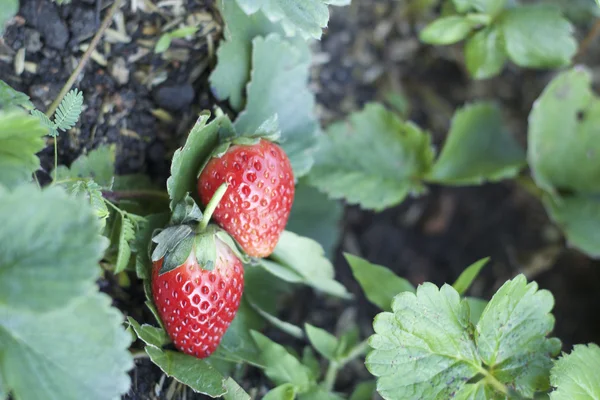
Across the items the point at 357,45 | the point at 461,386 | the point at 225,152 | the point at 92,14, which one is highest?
the point at 92,14

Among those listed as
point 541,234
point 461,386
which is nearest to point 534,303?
point 461,386

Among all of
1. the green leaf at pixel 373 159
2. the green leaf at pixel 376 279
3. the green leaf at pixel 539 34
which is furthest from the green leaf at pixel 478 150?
the green leaf at pixel 376 279

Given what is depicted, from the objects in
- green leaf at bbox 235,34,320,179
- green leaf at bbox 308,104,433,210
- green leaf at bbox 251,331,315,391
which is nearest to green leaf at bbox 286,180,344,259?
green leaf at bbox 308,104,433,210

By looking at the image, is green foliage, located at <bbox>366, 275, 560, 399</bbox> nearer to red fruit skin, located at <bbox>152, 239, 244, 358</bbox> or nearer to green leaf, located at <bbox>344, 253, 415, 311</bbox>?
green leaf, located at <bbox>344, 253, 415, 311</bbox>

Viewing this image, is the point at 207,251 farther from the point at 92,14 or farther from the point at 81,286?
the point at 92,14

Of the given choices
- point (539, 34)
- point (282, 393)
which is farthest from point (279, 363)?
point (539, 34)
